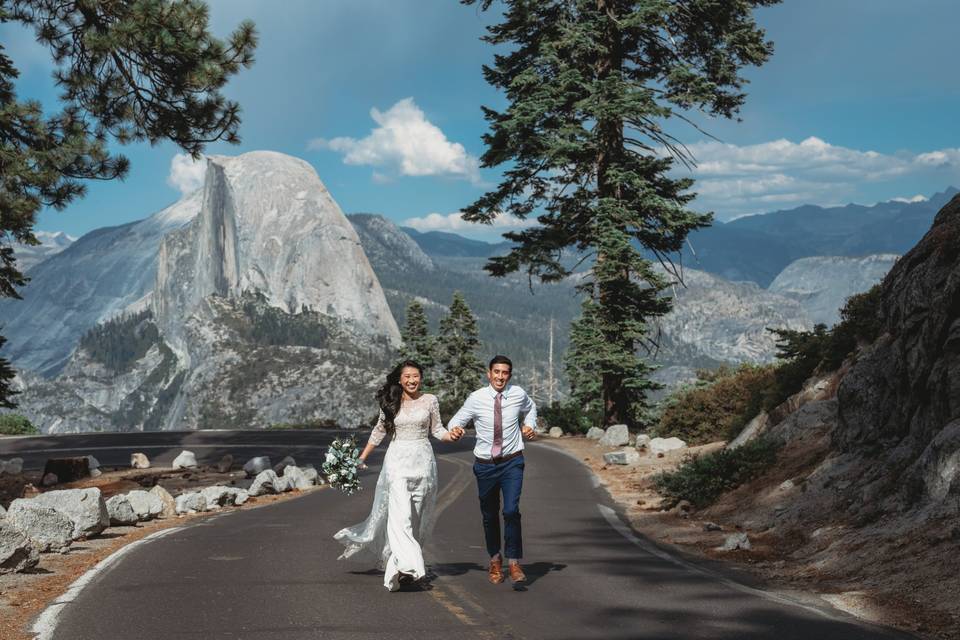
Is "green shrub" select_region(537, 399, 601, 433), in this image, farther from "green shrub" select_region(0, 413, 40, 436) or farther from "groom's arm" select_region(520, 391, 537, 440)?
"groom's arm" select_region(520, 391, 537, 440)

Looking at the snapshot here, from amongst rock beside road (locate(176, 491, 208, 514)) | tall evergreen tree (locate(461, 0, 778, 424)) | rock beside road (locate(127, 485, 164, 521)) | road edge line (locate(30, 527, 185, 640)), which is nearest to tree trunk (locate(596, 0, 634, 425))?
tall evergreen tree (locate(461, 0, 778, 424))

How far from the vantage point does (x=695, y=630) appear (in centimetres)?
684

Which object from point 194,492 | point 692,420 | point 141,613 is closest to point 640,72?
point 692,420

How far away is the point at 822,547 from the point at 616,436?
16.2 meters

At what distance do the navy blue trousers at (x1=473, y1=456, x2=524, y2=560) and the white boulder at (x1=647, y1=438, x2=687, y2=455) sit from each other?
47.3ft

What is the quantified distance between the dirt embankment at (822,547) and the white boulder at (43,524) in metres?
7.36

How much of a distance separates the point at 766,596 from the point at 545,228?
22767 millimetres

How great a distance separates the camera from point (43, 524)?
1116 cm

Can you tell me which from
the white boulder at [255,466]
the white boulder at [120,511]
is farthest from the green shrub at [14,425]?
the white boulder at [120,511]

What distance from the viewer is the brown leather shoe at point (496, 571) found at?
344 inches

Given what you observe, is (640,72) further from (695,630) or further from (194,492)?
(695,630)

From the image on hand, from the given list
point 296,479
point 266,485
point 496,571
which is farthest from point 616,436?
point 496,571

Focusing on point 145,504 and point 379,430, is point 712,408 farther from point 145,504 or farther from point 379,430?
point 379,430

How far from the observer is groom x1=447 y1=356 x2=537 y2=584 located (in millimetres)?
8922
